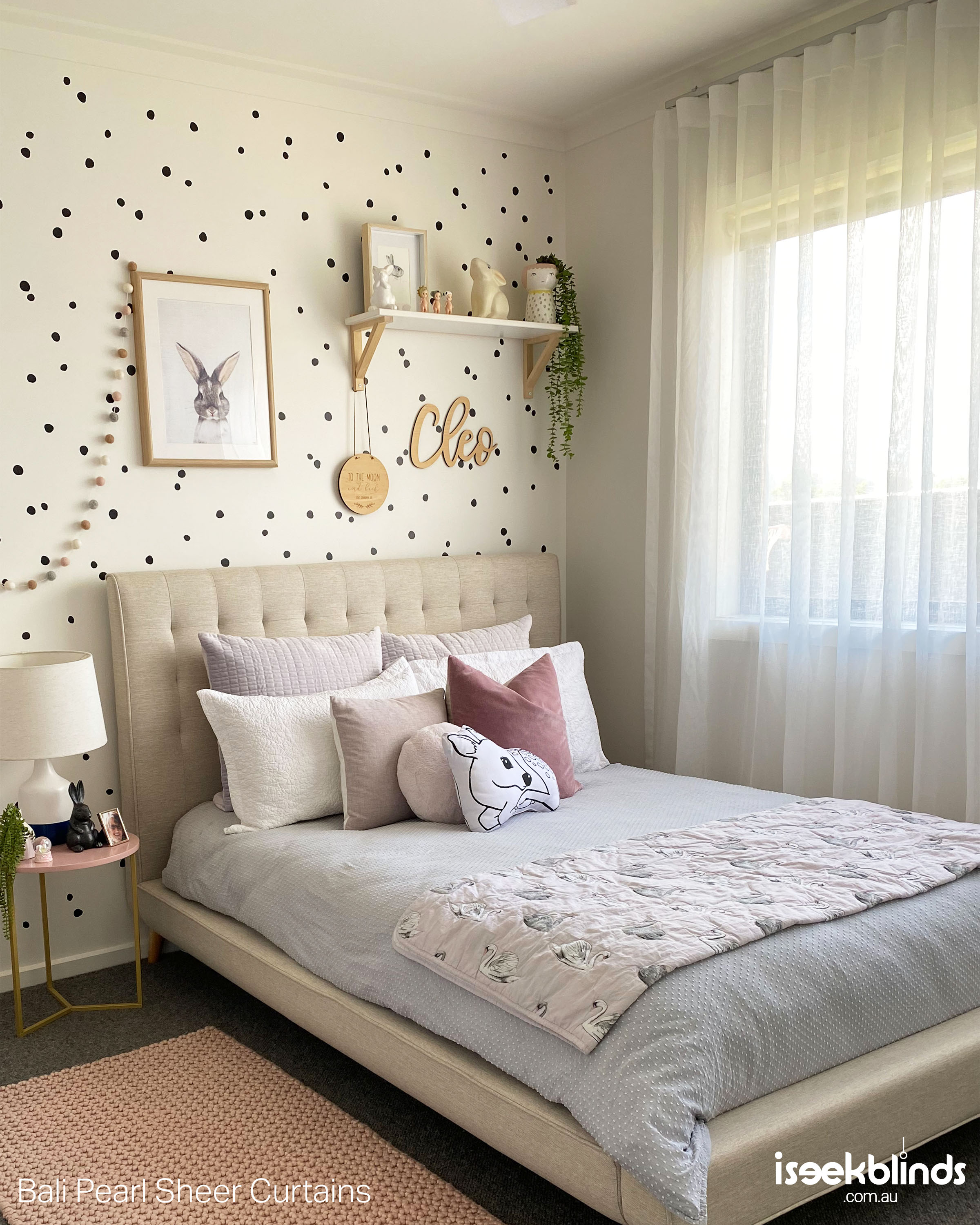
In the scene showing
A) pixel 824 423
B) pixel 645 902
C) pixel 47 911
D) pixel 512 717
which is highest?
pixel 824 423

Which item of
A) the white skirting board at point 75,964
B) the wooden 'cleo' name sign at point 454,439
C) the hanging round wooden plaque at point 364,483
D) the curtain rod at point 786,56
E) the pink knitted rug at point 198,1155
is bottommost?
the white skirting board at point 75,964

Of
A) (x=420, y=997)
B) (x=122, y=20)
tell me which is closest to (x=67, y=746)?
(x=420, y=997)

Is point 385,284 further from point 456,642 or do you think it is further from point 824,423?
point 824,423

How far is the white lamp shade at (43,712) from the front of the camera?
2.73 metres

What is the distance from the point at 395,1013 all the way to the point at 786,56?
2853mm

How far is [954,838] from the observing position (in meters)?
2.43

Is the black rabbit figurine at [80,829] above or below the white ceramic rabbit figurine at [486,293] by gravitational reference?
below

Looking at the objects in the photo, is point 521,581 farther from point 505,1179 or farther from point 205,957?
point 505,1179

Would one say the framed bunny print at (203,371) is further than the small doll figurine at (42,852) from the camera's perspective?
Yes

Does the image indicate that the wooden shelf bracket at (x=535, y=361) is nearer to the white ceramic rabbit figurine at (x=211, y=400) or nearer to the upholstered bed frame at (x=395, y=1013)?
the upholstered bed frame at (x=395, y=1013)

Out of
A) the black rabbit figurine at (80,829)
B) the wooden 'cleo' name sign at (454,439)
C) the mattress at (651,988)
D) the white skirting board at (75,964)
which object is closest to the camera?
the mattress at (651,988)

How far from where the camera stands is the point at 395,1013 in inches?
86.7

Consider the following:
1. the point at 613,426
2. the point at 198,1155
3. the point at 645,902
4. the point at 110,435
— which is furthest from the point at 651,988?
the point at 613,426

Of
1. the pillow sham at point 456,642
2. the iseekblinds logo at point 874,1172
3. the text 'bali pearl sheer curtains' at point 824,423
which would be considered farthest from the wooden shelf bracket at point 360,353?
the iseekblinds logo at point 874,1172
